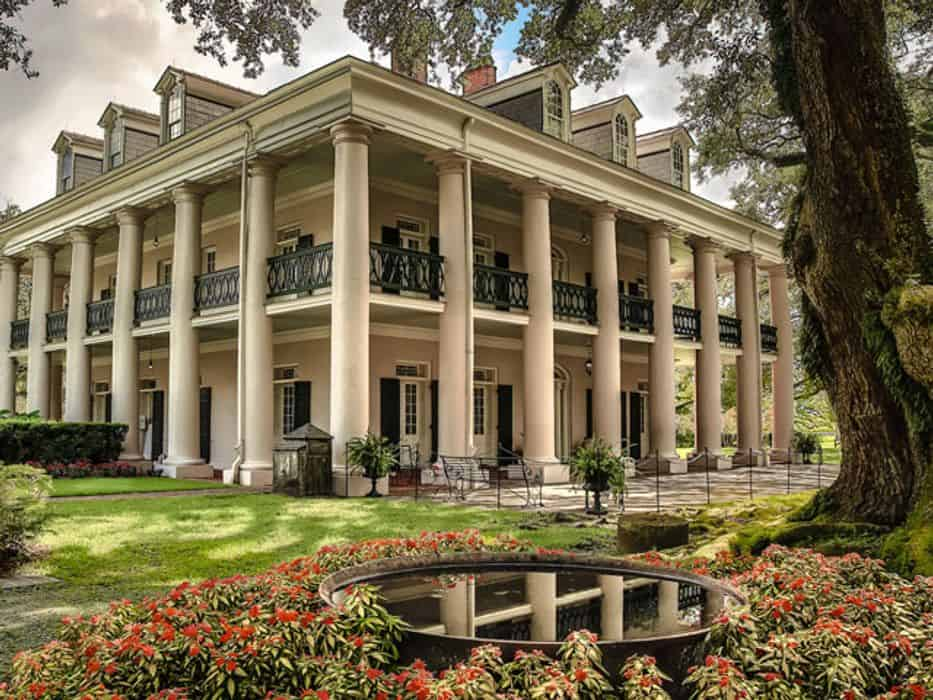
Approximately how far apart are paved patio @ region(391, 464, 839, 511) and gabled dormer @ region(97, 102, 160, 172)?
13.3 meters

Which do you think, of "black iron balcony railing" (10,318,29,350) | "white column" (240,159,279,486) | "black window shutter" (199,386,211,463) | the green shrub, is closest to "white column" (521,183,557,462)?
"white column" (240,159,279,486)

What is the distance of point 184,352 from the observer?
61.2 ft

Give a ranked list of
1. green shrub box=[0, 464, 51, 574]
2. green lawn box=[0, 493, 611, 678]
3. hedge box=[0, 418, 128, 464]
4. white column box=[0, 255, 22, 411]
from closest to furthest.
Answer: green lawn box=[0, 493, 611, 678] < green shrub box=[0, 464, 51, 574] < hedge box=[0, 418, 128, 464] < white column box=[0, 255, 22, 411]

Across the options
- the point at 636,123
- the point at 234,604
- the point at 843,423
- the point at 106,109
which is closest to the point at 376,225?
the point at 636,123

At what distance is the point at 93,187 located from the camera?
22062 mm

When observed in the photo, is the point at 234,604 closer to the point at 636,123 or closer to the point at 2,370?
the point at 636,123

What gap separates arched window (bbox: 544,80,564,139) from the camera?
1973 cm

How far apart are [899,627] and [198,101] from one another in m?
20.1

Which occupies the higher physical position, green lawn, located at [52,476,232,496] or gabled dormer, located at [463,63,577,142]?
gabled dormer, located at [463,63,577,142]

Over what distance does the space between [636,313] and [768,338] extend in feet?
26.5

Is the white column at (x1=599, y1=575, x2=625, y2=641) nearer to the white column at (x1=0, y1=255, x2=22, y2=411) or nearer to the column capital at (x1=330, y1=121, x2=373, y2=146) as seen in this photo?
the column capital at (x1=330, y1=121, x2=373, y2=146)

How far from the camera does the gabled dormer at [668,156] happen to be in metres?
24.6

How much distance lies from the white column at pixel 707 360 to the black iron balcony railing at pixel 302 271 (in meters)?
13.0

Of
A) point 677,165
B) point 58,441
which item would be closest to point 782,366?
point 677,165
